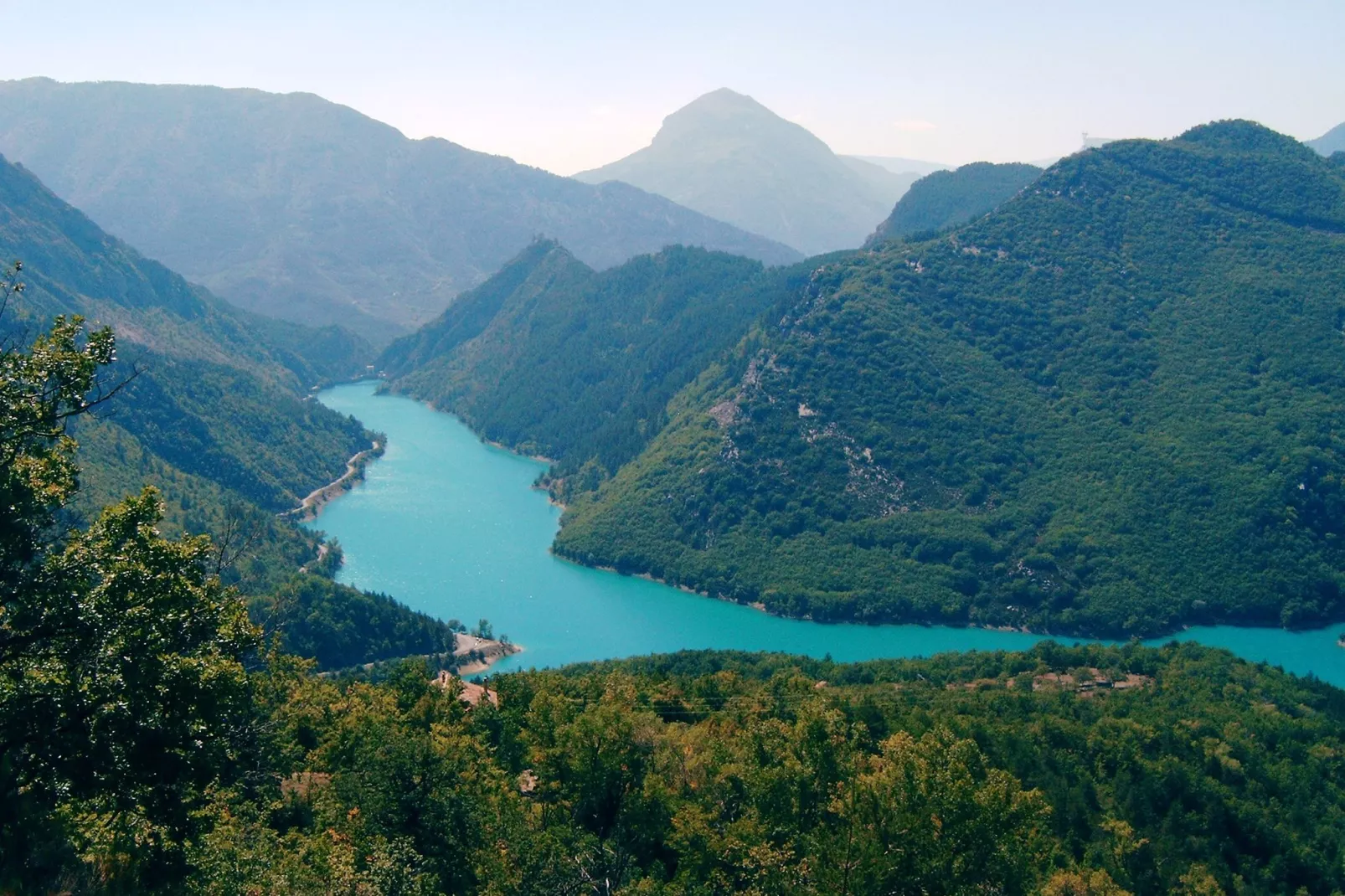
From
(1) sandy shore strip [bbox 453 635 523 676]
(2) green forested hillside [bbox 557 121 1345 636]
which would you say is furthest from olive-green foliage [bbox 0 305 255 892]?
(2) green forested hillside [bbox 557 121 1345 636]

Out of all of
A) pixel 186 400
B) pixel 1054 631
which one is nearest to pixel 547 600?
pixel 1054 631

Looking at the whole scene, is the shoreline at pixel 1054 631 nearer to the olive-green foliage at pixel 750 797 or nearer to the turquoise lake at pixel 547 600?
the turquoise lake at pixel 547 600

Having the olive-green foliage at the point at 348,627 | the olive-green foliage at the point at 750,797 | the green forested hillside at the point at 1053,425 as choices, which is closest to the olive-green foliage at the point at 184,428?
the olive-green foliage at the point at 348,627

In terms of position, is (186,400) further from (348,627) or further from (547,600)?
(348,627)

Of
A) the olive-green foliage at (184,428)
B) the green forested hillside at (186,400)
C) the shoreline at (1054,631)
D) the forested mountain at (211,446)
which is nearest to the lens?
the forested mountain at (211,446)

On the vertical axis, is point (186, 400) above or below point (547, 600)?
above

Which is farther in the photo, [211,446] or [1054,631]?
[211,446]

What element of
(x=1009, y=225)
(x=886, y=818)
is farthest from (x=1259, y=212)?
(x=886, y=818)
